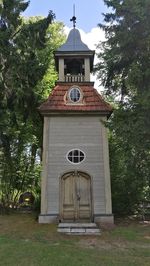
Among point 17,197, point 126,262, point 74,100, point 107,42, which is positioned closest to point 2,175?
point 17,197

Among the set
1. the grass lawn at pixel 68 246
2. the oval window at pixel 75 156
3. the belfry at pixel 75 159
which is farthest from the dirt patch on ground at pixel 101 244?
the oval window at pixel 75 156

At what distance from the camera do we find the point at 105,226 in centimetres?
1334

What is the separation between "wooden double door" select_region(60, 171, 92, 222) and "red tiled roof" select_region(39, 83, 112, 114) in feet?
9.80

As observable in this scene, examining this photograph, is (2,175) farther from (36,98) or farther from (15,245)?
(15,245)

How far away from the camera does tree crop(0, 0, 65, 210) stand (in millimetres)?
15945

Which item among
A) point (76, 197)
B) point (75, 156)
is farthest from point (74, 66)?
point (76, 197)

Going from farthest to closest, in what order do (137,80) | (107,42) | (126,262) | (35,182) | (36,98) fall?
(36,98), (35,182), (107,42), (137,80), (126,262)

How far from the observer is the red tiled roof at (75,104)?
1512 cm

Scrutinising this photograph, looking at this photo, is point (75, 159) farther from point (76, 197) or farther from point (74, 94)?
point (74, 94)

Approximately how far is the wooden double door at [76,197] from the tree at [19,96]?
8.38 ft

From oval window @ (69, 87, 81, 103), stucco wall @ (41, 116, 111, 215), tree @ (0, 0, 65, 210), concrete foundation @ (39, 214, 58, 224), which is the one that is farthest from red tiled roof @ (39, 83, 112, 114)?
concrete foundation @ (39, 214, 58, 224)

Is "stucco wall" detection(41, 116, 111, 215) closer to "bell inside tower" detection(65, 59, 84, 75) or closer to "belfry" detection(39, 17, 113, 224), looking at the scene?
"belfry" detection(39, 17, 113, 224)

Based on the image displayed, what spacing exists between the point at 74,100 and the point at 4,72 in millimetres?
4390

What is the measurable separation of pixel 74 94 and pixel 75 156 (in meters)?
3.13
